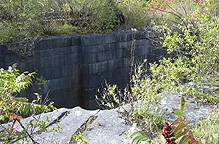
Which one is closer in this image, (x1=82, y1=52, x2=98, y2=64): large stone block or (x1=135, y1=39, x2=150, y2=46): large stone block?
(x1=82, y1=52, x2=98, y2=64): large stone block

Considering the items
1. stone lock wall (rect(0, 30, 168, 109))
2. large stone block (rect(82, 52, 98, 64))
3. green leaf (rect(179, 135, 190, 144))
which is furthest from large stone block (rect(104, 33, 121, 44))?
green leaf (rect(179, 135, 190, 144))

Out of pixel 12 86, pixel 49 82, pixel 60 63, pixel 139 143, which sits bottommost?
pixel 49 82

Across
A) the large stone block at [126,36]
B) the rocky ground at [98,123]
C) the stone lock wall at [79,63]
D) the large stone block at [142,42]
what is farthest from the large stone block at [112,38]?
the rocky ground at [98,123]

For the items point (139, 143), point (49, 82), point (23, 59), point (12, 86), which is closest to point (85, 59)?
point (49, 82)

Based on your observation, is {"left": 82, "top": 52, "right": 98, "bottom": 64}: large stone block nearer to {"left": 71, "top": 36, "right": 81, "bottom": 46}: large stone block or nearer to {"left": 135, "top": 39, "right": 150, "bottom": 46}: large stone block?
{"left": 71, "top": 36, "right": 81, "bottom": 46}: large stone block

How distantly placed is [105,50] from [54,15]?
2.05m

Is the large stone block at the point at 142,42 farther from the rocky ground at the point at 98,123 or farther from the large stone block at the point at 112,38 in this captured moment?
the rocky ground at the point at 98,123

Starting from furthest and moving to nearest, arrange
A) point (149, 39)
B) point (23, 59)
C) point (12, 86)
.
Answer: point (149, 39)
point (23, 59)
point (12, 86)

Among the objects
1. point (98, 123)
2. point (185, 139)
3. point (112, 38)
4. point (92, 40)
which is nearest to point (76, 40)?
point (92, 40)

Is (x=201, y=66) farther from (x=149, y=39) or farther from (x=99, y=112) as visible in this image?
Answer: (x=149, y=39)

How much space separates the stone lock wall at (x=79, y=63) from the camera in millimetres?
6043

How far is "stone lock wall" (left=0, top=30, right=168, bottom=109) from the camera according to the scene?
6.04 metres

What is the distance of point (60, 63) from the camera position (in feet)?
21.1

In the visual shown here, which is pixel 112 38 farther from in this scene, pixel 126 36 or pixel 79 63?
pixel 79 63
